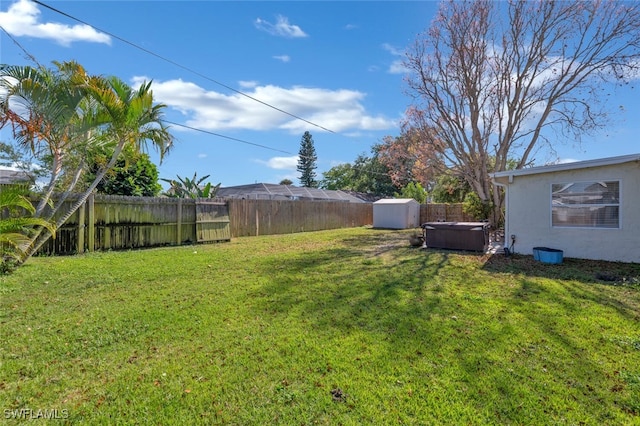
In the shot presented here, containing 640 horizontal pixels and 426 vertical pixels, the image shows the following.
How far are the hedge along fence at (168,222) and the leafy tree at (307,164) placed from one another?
1292 inches

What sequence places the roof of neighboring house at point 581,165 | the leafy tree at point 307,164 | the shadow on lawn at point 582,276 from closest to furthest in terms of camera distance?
the shadow on lawn at point 582,276
the roof of neighboring house at point 581,165
the leafy tree at point 307,164

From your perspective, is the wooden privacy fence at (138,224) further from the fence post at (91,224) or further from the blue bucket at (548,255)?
the blue bucket at (548,255)

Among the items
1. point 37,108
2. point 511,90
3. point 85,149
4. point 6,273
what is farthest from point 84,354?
point 511,90

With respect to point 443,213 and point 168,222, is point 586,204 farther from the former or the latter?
point 443,213

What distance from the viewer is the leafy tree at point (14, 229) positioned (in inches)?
218

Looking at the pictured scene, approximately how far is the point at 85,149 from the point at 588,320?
428 inches

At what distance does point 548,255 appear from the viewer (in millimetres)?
8031

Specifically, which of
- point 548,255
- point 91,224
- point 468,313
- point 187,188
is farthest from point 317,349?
point 187,188

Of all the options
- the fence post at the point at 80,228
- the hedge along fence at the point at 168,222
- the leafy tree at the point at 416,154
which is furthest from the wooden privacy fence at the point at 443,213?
the fence post at the point at 80,228

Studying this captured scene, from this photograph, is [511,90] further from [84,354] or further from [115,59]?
[84,354]

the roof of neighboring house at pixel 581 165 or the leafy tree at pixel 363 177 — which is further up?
the leafy tree at pixel 363 177

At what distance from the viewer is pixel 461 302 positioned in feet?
15.6

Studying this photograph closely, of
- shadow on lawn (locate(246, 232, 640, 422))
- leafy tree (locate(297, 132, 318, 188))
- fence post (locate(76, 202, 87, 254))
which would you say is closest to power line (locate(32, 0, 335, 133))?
fence post (locate(76, 202, 87, 254))

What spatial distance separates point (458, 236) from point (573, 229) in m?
2.99
